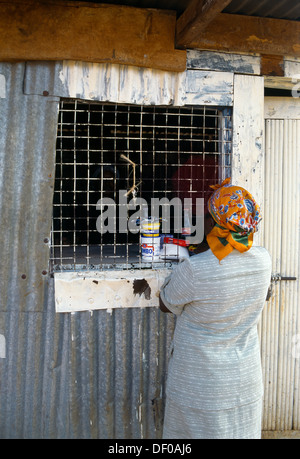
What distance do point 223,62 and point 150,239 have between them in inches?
53.9

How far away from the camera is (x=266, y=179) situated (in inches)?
128

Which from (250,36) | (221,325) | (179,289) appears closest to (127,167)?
(250,36)

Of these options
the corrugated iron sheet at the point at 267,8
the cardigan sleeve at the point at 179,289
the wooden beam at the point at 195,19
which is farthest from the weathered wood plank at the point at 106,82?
→ the cardigan sleeve at the point at 179,289

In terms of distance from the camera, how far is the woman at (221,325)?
209cm

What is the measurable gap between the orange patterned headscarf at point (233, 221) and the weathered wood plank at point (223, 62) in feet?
3.68

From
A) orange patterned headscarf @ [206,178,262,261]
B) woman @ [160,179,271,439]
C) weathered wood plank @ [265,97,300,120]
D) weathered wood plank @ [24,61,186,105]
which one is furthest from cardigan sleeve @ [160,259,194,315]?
weathered wood plank @ [265,97,300,120]

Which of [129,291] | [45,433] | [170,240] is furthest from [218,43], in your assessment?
[45,433]

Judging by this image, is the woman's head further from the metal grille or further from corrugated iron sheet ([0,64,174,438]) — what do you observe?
corrugated iron sheet ([0,64,174,438])

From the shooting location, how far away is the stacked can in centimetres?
285

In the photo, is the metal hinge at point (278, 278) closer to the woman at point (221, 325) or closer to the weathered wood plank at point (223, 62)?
the woman at point (221, 325)

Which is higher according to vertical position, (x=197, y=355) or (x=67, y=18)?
(x=67, y=18)

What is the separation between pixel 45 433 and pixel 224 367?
1.45 m

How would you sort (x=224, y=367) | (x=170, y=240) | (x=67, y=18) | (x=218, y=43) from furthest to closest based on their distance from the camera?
(x=170, y=240), (x=218, y=43), (x=67, y=18), (x=224, y=367)
